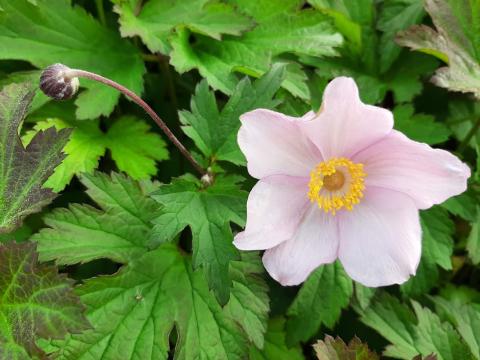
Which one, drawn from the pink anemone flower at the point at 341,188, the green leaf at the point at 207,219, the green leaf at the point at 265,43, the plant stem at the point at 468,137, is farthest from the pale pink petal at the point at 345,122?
the plant stem at the point at 468,137

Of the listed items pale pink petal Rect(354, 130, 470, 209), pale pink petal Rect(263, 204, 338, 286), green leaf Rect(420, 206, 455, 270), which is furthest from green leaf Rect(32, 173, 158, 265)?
green leaf Rect(420, 206, 455, 270)

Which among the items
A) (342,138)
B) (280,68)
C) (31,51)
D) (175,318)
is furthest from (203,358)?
(31,51)

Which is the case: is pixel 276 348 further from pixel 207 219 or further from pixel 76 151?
pixel 76 151

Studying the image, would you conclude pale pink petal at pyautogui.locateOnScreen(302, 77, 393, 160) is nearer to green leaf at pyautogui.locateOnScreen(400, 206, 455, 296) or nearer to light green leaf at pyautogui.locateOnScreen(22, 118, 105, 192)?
green leaf at pyautogui.locateOnScreen(400, 206, 455, 296)

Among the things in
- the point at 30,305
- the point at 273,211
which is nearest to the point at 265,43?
the point at 273,211

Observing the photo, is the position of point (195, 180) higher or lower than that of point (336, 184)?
higher

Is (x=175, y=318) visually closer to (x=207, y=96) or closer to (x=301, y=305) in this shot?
(x=301, y=305)
